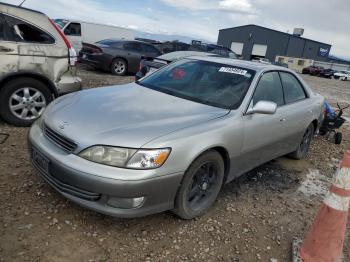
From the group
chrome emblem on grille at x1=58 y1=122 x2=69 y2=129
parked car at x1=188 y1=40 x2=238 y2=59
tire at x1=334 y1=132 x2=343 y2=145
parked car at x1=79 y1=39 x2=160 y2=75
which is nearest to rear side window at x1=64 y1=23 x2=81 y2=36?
parked car at x1=79 y1=39 x2=160 y2=75

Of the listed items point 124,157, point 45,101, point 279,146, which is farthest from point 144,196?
point 45,101

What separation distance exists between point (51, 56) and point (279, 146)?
372 cm

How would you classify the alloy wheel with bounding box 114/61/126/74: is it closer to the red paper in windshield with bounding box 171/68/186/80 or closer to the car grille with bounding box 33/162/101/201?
the red paper in windshield with bounding box 171/68/186/80

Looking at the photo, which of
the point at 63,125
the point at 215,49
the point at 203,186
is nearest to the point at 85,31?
the point at 215,49

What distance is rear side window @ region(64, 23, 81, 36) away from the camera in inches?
557

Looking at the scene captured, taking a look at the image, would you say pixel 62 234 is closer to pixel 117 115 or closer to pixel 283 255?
pixel 117 115

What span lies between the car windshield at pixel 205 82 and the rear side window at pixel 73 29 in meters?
11.4

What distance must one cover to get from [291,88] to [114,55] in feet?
27.3

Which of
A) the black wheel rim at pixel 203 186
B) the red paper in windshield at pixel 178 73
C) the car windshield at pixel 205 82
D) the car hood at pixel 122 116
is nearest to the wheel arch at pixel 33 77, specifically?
the car hood at pixel 122 116

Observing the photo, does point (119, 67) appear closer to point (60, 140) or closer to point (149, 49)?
point (149, 49)

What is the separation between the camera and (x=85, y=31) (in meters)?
15.0

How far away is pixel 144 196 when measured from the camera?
8.29 ft

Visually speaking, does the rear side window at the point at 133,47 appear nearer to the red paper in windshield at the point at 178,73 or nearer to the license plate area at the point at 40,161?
the red paper in windshield at the point at 178,73

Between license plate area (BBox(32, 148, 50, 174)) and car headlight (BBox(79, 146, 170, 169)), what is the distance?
0.44 meters
